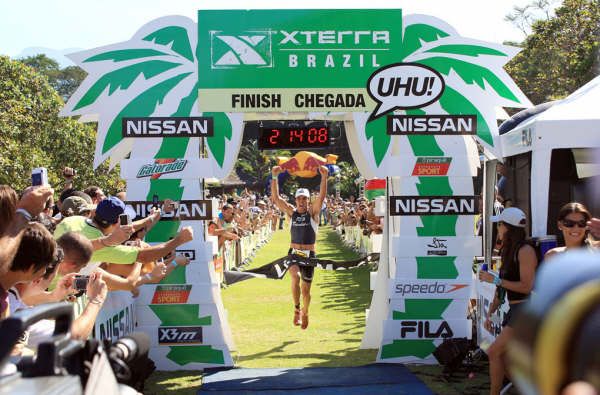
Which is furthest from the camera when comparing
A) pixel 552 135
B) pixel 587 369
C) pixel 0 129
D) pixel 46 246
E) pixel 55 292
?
pixel 0 129

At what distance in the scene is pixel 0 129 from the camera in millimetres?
23922

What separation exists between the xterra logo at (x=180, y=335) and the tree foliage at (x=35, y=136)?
→ 12.5 m

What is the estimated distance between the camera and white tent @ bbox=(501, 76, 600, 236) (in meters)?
7.73

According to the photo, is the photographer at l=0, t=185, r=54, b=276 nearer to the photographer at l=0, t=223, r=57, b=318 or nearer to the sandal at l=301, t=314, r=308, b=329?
the photographer at l=0, t=223, r=57, b=318

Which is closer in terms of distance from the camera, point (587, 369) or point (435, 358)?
point (587, 369)

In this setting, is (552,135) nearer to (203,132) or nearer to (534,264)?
(534,264)

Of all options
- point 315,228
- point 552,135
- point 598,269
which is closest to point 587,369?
point 598,269

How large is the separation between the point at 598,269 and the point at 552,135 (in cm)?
636

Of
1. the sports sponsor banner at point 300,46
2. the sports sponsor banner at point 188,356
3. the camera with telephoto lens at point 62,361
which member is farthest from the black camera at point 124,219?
the camera with telephoto lens at point 62,361

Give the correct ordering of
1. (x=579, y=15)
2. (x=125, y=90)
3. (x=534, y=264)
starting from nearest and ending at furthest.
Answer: (x=534, y=264) < (x=125, y=90) < (x=579, y=15)

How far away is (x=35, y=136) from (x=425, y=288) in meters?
24.2

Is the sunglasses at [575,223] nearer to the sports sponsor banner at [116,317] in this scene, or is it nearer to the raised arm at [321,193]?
the sports sponsor banner at [116,317]

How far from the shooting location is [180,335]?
9.76m

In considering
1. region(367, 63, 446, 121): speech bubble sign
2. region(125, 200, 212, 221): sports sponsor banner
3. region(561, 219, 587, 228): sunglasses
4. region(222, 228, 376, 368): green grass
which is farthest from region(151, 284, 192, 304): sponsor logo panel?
region(561, 219, 587, 228): sunglasses
